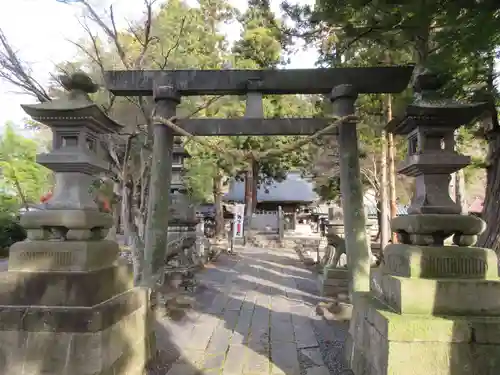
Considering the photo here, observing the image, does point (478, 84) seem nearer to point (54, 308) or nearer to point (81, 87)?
point (81, 87)

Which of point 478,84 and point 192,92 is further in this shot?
point 478,84

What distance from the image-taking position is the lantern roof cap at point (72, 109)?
3609 millimetres

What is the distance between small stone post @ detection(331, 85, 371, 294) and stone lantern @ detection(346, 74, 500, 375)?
1179mm

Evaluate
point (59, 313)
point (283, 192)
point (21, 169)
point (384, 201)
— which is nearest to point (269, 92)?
point (59, 313)

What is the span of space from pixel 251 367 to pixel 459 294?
7.57 feet

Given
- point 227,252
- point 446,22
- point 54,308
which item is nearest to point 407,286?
point 54,308

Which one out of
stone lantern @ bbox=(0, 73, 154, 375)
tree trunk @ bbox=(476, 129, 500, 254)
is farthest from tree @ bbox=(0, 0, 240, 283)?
tree trunk @ bbox=(476, 129, 500, 254)

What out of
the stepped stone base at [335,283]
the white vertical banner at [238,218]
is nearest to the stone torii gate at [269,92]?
the stepped stone base at [335,283]

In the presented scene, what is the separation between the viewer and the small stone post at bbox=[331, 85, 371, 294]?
5105mm

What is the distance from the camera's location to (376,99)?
40.3 ft

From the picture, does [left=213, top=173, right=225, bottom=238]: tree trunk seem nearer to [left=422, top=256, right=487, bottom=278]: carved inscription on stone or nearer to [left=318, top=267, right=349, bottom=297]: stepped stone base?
[left=318, top=267, right=349, bottom=297]: stepped stone base

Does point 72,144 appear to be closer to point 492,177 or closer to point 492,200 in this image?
point 492,200

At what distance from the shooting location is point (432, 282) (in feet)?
9.87

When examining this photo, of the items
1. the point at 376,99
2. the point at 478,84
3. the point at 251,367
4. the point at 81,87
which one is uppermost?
the point at 376,99
